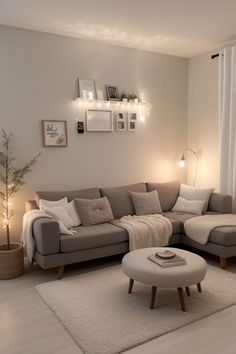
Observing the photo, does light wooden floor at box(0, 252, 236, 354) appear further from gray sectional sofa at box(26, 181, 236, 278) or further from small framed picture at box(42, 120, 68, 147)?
small framed picture at box(42, 120, 68, 147)

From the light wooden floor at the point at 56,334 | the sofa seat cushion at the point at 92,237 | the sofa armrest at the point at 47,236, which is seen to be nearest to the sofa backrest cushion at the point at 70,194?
the sofa seat cushion at the point at 92,237

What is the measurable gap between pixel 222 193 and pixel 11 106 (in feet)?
9.91

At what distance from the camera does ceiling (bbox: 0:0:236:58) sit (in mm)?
3029

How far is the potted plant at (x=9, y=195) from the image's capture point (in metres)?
3.15

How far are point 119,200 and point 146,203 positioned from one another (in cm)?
36

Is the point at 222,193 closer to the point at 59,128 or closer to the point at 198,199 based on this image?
the point at 198,199

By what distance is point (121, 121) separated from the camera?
4406 millimetres

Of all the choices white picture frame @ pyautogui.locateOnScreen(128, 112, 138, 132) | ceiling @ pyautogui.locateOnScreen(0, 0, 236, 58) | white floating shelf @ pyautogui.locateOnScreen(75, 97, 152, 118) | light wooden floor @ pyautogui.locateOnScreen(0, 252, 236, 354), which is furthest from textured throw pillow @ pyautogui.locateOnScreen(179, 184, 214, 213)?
ceiling @ pyautogui.locateOnScreen(0, 0, 236, 58)

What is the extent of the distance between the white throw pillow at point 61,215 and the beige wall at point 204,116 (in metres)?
2.36

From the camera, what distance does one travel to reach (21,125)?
12.1ft

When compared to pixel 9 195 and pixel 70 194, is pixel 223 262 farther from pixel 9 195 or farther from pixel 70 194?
pixel 9 195

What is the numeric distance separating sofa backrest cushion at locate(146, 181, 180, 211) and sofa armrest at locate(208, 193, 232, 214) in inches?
21.8

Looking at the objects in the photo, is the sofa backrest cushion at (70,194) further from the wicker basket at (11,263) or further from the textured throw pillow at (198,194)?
the textured throw pillow at (198,194)

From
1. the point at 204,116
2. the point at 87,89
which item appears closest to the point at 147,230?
the point at 87,89
